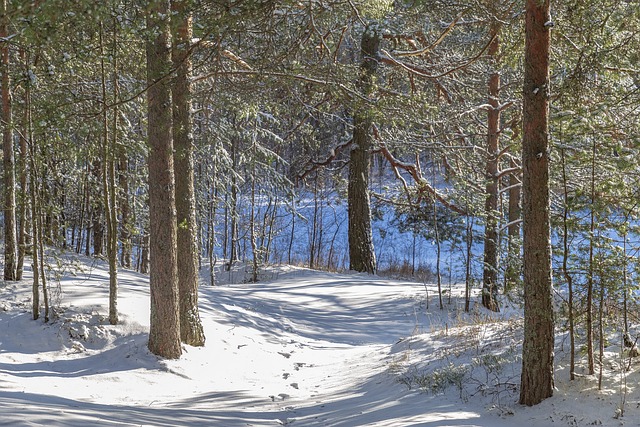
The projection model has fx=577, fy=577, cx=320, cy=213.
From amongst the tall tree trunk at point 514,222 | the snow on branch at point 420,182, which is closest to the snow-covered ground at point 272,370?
the tall tree trunk at point 514,222

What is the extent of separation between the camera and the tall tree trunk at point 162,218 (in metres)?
7.08

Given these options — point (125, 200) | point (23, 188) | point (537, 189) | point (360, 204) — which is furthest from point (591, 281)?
point (360, 204)

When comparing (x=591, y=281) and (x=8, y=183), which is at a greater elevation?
(x=8, y=183)

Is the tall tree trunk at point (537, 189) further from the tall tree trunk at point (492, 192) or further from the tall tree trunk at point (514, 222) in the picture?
the tall tree trunk at point (492, 192)

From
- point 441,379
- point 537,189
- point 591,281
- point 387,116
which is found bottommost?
point 441,379

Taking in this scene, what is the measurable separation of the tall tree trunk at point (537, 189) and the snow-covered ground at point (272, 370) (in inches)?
25.8

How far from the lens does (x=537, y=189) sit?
16.4ft

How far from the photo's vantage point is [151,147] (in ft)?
23.7

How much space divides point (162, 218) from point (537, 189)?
456 cm

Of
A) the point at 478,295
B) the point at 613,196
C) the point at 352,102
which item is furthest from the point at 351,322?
the point at 613,196

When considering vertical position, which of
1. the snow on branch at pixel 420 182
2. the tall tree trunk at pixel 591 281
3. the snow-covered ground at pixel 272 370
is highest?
the snow on branch at pixel 420 182

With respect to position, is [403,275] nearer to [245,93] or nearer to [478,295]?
[478,295]

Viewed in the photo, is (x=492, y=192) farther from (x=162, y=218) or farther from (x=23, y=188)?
(x=23, y=188)

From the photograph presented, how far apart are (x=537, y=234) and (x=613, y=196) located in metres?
0.75
